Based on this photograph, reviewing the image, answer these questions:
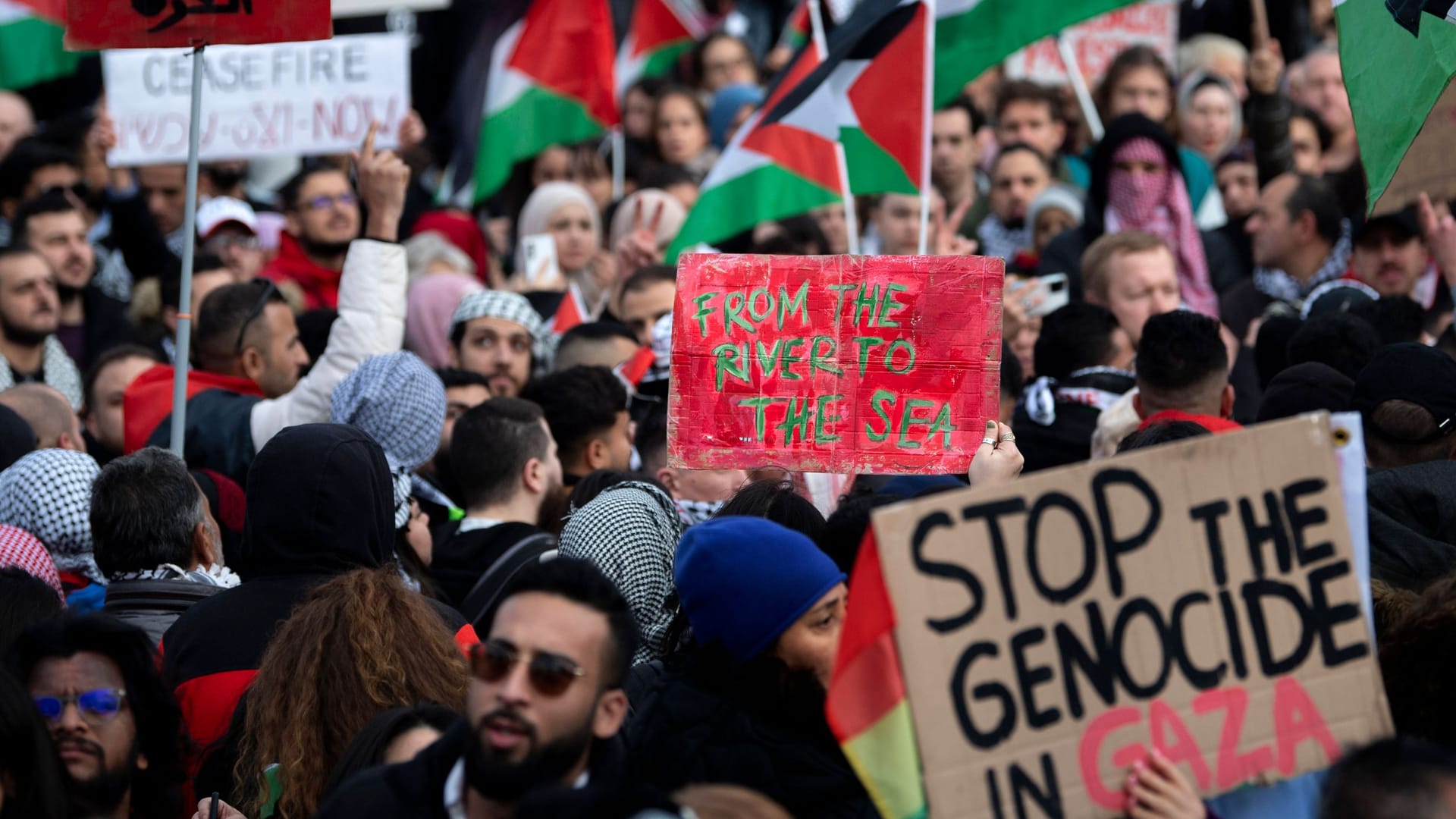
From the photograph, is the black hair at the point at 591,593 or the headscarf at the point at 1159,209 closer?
the black hair at the point at 591,593

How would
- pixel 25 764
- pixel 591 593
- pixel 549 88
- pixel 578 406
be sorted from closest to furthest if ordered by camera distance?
pixel 591 593
pixel 25 764
pixel 578 406
pixel 549 88

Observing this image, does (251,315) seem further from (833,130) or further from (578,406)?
(833,130)

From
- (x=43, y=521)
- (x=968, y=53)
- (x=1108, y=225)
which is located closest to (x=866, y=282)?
(x=43, y=521)

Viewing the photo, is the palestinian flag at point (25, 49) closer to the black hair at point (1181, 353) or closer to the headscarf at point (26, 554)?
the headscarf at point (26, 554)

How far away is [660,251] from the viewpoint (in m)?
9.73

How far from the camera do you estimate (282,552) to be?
15.3 ft

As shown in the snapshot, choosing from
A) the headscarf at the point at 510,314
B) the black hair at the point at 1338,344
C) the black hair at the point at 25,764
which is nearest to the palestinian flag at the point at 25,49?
the headscarf at the point at 510,314

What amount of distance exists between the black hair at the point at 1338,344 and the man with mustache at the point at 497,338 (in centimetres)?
319

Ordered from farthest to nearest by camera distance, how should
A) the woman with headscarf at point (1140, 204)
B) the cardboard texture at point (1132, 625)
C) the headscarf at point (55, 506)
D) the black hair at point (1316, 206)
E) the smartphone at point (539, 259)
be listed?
the smartphone at point (539, 259), the woman with headscarf at point (1140, 204), the black hair at point (1316, 206), the headscarf at point (55, 506), the cardboard texture at point (1132, 625)

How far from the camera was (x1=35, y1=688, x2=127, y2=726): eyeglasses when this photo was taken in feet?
12.9

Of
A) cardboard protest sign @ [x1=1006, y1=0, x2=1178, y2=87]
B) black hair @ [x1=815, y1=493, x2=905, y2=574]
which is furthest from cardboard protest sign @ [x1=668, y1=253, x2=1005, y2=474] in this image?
cardboard protest sign @ [x1=1006, y1=0, x2=1178, y2=87]

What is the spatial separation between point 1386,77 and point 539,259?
477cm

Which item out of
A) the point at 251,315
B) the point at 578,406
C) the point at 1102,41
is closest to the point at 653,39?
the point at 1102,41

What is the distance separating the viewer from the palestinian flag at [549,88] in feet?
35.1
